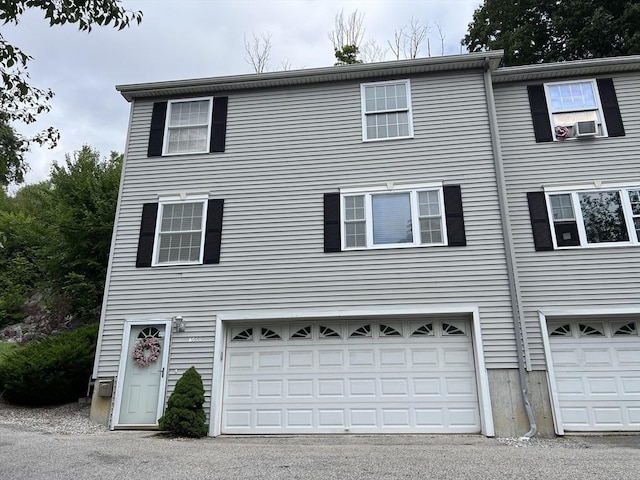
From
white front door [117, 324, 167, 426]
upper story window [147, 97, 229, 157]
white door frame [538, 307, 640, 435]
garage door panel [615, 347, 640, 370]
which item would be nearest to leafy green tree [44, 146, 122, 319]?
upper story window [147, 97, 229, 157]

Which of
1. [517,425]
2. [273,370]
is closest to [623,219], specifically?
[517,425]

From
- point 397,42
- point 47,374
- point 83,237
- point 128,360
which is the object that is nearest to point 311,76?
point 128,360

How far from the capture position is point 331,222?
8.97m

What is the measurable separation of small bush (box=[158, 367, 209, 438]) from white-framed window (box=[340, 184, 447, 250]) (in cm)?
377

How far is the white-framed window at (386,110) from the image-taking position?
9.49m

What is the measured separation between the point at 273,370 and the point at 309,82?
6183 mm

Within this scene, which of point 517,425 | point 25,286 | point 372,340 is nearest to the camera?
point 517,425

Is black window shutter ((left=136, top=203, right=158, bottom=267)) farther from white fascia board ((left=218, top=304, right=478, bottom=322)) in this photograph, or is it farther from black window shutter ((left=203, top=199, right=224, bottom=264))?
white fascia board ((left=218, top=304, right=478, bottom=322))

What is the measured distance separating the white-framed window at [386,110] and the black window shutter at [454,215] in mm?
1506

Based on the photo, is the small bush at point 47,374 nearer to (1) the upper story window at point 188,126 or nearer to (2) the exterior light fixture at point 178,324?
(2) the exterior light fixture at point 178,324

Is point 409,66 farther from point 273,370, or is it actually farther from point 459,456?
point 459,456

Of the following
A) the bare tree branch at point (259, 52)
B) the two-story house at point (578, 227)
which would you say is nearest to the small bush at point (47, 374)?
the two-story house at point (578, 227)

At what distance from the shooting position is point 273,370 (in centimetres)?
847

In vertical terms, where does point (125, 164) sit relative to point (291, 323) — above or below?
above
